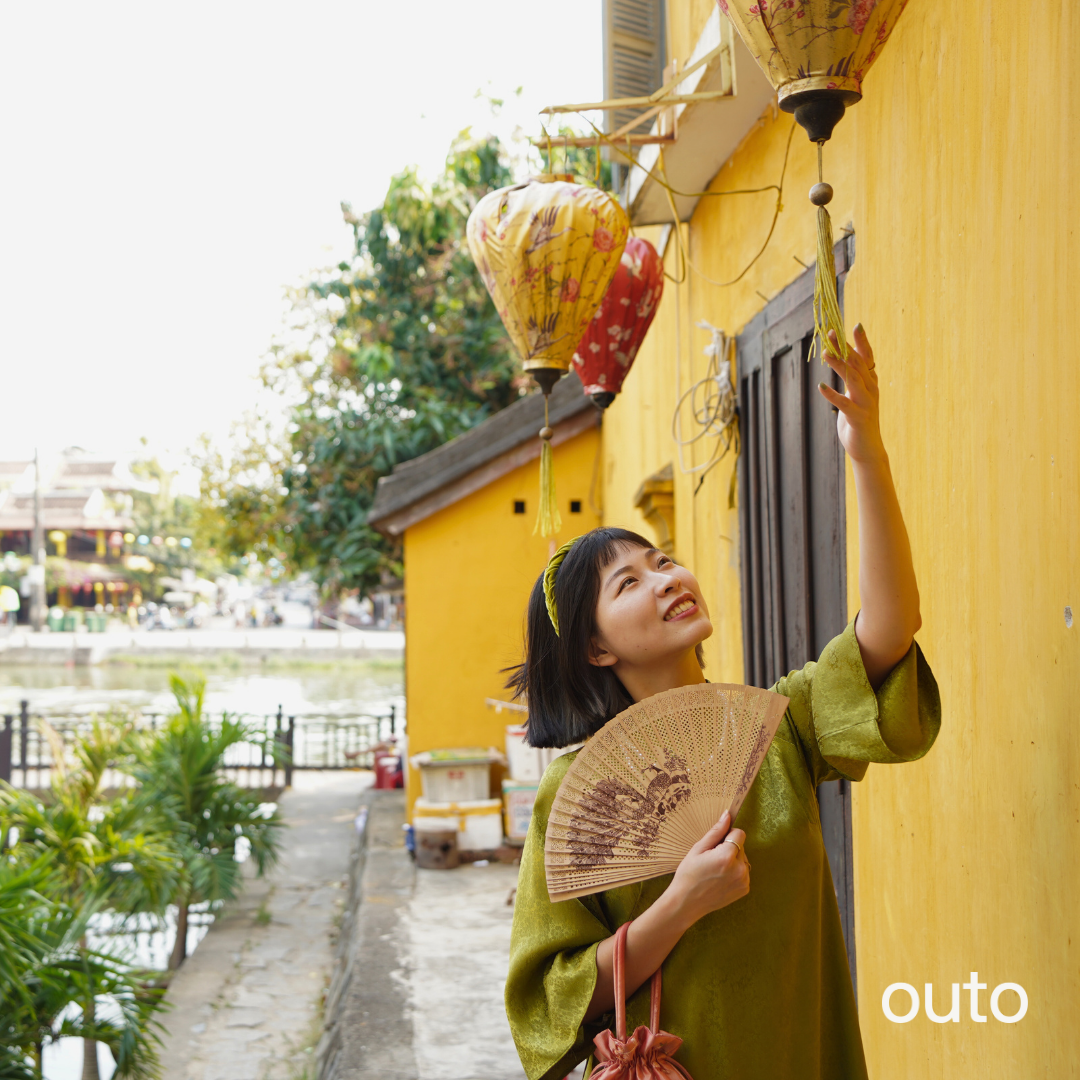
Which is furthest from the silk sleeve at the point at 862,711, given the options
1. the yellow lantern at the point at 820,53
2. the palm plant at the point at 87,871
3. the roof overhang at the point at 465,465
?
the roof overhang at the point at 465,465

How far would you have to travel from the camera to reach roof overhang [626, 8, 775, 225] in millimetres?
3059

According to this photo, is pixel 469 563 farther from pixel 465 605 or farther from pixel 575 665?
pixel 575 665

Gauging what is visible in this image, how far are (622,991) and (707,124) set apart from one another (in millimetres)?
2966

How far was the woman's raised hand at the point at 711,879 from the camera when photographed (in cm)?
125

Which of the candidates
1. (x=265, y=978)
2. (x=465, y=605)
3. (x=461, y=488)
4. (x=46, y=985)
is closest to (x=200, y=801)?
(x=265, y=978)

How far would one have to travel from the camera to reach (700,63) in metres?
2.93

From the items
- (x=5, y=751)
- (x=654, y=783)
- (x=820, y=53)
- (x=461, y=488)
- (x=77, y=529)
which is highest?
(x=77, y=529)

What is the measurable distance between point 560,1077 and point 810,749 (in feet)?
1.85

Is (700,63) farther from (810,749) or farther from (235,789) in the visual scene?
(235,789)

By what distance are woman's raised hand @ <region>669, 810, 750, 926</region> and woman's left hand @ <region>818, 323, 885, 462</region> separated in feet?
1.63

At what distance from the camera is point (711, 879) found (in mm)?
1251

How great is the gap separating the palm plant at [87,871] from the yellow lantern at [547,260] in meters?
2.98

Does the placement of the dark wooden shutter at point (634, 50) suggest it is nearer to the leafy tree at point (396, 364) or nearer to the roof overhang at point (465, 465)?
the roof overhang at point (465, 465)

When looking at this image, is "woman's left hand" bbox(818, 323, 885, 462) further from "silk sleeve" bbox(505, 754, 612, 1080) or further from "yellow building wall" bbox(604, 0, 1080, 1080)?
"silk sleeve" bbox(505, 754, 612, 1080)
